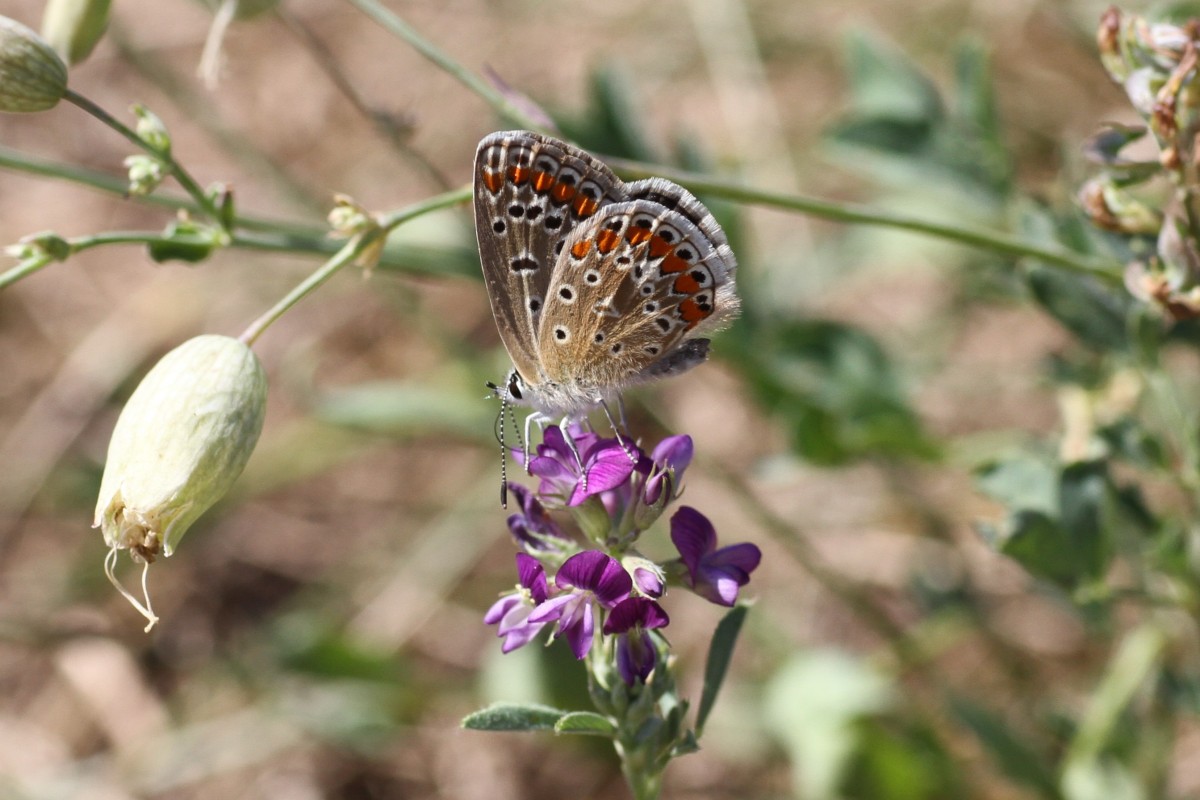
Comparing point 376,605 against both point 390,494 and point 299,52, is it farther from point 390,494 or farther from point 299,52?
point 299,52

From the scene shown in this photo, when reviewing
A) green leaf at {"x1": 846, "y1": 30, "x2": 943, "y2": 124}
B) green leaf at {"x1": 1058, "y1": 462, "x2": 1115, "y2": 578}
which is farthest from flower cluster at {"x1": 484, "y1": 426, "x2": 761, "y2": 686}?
green leaf at {"x1": 846, "y1": 30, "x2": 943, "y2": 124}

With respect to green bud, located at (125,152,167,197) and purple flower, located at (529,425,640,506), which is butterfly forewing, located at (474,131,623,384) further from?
green bud, located at (125,152,167,197)

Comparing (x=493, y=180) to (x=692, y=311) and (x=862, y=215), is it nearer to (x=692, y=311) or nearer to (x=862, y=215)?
(x=692, y=311)

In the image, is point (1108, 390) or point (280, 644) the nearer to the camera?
point (1108, 390)

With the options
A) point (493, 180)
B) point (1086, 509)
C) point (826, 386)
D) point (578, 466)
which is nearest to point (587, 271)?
point (493, 180)

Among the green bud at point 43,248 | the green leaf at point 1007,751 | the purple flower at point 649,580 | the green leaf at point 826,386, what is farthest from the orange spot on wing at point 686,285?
Result: the green leaf at point 1007,751

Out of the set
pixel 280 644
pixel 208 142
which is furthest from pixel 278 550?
pixel 208 142
